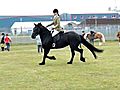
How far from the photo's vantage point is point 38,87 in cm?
988

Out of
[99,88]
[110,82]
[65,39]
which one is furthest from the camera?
[65,39]

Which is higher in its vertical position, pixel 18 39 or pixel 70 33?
pixel 70 33

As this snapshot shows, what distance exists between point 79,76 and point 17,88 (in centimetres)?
278

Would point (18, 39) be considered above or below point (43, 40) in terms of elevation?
below

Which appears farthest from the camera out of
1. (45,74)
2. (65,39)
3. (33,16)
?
(33,16)

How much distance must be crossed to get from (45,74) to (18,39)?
1620 inches

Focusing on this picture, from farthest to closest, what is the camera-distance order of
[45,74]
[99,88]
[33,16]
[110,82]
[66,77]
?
[33,16]
[45,74]
[66,77]
[110,82]
[99,88]

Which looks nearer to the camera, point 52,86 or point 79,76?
point 52,86

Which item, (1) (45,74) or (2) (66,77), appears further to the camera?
(1) (45,74)

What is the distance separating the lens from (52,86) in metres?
10.0

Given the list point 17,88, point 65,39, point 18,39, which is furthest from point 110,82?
point 18,39

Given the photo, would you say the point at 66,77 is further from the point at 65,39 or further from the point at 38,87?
the point at 65,39

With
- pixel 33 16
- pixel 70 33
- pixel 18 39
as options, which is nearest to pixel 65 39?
pixel 70 33

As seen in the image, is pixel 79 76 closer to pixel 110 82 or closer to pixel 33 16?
pixel 110 82
